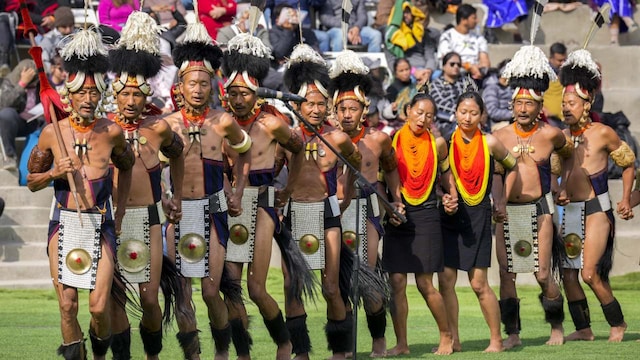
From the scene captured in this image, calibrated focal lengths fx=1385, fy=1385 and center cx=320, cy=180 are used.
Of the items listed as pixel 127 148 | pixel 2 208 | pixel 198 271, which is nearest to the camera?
pixel 127 148

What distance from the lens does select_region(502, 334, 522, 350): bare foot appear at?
11.2 m

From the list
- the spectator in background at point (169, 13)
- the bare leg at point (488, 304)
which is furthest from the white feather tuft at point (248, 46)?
the spectator in background at point (169, 13)

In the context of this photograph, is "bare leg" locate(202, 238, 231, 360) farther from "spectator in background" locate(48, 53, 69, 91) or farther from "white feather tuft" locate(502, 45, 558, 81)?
"spectator in background" locate(48, 53, 69, 91)

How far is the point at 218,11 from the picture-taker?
16953mm

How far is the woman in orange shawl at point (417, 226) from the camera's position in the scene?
10930mm

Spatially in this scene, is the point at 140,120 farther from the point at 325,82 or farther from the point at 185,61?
the point at 325,82

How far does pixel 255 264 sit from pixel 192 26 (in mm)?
1765

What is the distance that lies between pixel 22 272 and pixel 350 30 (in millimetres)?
5515

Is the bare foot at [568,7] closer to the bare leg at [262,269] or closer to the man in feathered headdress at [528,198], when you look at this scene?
the man in feathered headdress at [528,198]

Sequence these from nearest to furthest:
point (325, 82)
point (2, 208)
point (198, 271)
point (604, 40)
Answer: point (198, 271) → point (325, 82) → point (2, 208) → point (604, 40)

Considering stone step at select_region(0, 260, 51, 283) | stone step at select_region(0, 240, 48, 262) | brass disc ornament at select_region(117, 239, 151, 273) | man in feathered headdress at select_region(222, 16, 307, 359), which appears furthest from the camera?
stone step at select_region(0, 240, 48, 262)

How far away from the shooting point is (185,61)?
32.3 ft

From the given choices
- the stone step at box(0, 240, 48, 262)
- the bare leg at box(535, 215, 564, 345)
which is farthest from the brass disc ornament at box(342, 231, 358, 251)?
the stone step at box(0, 240, 48, 262)

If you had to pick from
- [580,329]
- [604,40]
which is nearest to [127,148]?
[580,329]
